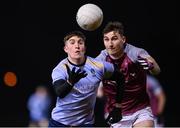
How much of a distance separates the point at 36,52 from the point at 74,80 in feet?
25.0

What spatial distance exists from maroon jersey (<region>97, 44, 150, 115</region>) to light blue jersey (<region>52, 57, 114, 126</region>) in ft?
2.04

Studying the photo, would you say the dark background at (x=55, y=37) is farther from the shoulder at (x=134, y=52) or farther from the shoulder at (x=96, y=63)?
the shoulder at (x=96, y=63)

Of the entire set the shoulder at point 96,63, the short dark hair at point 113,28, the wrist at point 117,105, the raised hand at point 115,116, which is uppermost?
the short dark hair at point 113,28

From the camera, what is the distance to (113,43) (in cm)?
805

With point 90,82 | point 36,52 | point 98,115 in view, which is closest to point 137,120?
point 90,82

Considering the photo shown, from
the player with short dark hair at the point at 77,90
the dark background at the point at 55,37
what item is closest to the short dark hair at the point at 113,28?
the player with short dark hair at the point at 77,90

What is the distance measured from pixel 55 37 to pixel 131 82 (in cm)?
648

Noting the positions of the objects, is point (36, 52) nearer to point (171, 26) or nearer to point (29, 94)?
point (29, 94)

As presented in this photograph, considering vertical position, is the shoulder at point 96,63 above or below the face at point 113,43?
below

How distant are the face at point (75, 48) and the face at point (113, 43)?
65 centimetres

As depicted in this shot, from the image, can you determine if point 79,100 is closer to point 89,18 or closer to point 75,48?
point 75,48

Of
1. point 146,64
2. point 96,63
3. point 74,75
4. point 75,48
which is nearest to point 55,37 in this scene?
point 146,64

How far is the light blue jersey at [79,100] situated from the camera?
736 cm

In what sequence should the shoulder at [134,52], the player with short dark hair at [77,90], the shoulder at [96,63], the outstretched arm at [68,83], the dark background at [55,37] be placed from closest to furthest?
the outstretched arm at [68,83] → the player with short dark hair at [77,90] → the shoulder at [96,63] → the shoulder at [134,52] → the dark background at [55,37]
